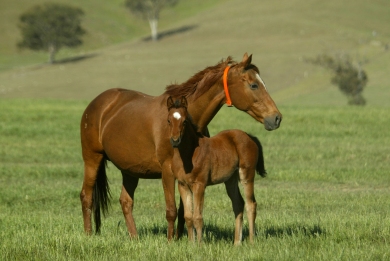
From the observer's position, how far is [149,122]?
843cm

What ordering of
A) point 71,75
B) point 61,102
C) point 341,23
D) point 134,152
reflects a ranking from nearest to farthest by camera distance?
point 134,152 → point 61,102 → point 71,75 → point 341,23

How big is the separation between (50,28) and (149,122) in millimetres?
83814

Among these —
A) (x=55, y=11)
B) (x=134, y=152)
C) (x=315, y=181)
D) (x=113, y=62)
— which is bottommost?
(x=315, y=181)

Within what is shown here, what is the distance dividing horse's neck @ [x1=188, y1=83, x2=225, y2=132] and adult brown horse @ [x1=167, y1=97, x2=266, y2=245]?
0.28m

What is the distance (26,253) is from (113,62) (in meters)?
71.0

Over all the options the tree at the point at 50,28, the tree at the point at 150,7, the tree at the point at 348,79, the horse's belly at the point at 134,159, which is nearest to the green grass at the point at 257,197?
the horse's belly at the point at 134,159

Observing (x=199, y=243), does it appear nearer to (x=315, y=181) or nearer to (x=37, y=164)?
(x=315, y=181)

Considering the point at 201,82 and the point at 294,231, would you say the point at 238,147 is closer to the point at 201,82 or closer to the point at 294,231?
the point at 201,82

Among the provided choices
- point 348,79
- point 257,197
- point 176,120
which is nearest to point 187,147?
point 176,120

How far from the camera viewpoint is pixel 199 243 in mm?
7434

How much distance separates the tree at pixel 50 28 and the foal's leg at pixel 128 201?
80.7m

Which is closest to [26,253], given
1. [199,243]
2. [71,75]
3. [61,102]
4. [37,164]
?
[199,243]

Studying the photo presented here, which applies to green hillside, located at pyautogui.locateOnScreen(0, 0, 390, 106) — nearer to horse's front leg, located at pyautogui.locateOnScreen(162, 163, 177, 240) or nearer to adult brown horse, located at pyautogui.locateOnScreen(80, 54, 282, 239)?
adult brown horse, located at pyautogui.locateOnScreen(80, 54, 282, 239)

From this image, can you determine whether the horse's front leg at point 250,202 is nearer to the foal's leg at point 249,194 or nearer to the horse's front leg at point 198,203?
the foal's leg at point 249,194
